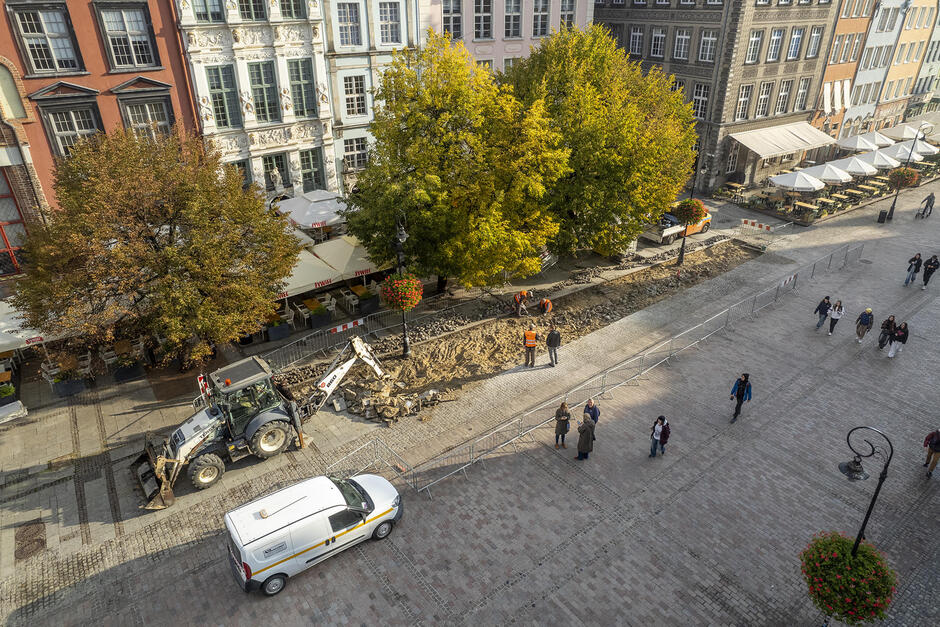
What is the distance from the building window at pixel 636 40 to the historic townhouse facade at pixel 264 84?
89.2 ft

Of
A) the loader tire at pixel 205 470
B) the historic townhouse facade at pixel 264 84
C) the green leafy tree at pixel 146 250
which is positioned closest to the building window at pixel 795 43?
the historic townhouse facade at pixel 264 84

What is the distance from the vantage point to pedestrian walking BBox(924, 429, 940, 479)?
1563 centimetres

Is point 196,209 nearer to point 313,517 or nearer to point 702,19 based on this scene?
point 313,517

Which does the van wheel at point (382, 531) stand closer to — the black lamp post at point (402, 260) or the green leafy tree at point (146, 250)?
the green leafy tree at point (146, 250)

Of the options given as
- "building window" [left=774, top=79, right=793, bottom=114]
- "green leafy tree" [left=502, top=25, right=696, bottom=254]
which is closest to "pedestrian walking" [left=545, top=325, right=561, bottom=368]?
"green leafy tree" [left=502, top=25, right=696, bottom=254]

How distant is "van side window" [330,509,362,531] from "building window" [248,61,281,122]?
70.6ft

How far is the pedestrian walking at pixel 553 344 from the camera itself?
2086 centimetres

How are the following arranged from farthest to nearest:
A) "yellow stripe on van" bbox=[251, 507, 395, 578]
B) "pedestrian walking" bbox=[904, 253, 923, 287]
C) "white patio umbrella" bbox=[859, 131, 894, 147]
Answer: "white patio umbrella" bbox=[859, 131, 894, 147] < "pedestrian walking" bbox=[904, 253, 923, 287] < "yellow stripe on van" bbox=[251, 507, 395, 578]

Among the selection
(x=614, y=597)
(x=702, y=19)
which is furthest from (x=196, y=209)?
(x=702, y=19)

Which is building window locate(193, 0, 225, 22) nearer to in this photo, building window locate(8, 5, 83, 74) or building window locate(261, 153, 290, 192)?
building window locate(8, 5, 83, 74)

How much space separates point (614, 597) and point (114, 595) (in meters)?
11.1

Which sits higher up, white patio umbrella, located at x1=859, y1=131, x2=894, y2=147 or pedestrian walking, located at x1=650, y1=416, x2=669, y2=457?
white patio umbrella, located at x1=859, y1=131, x2=894, y2=147

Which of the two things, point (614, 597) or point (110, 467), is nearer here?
point (614, 597)

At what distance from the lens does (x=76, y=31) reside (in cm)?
2277
